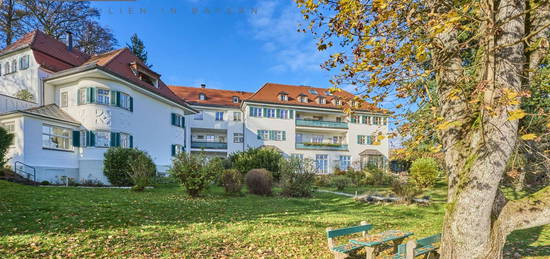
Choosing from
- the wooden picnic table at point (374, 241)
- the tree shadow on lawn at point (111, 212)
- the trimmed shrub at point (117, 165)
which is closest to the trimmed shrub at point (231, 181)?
the tree shadow on lawn at point (111, 212)

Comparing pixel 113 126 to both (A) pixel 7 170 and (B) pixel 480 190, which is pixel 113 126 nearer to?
(A) pixel 7 170

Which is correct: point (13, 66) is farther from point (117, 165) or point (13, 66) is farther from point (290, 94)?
point (290, 94)

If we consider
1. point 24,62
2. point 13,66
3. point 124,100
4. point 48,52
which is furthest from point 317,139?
point 13,66

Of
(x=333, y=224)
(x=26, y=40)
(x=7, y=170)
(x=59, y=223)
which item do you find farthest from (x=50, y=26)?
(x=333, y=224)

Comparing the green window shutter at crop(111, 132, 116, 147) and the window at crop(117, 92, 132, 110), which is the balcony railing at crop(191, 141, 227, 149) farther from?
the green window shutter at crop(111, 132, 116, 147)

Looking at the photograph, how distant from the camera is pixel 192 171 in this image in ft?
41.5

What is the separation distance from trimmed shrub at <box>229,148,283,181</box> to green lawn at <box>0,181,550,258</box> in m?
10.2

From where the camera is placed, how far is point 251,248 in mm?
5898

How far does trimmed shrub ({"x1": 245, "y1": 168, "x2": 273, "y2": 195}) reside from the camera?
15047 mm

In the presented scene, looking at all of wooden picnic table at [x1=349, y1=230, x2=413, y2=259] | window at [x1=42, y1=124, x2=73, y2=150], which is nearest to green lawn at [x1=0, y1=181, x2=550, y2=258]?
wooden picnic table at [x1=349, y1=230, x2=413, y2=259]

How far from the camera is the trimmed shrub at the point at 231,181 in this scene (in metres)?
14.4

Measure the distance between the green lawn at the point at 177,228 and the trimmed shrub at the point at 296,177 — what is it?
12.7ft

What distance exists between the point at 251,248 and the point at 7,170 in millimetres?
16084

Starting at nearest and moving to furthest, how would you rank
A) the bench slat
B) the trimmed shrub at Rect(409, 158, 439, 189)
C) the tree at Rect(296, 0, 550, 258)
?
1. the tree at Rect(296, 0, 550, 258)
2. the bench slat
3. the trimmed shrub at Rect(409, 158, 439, 189)
